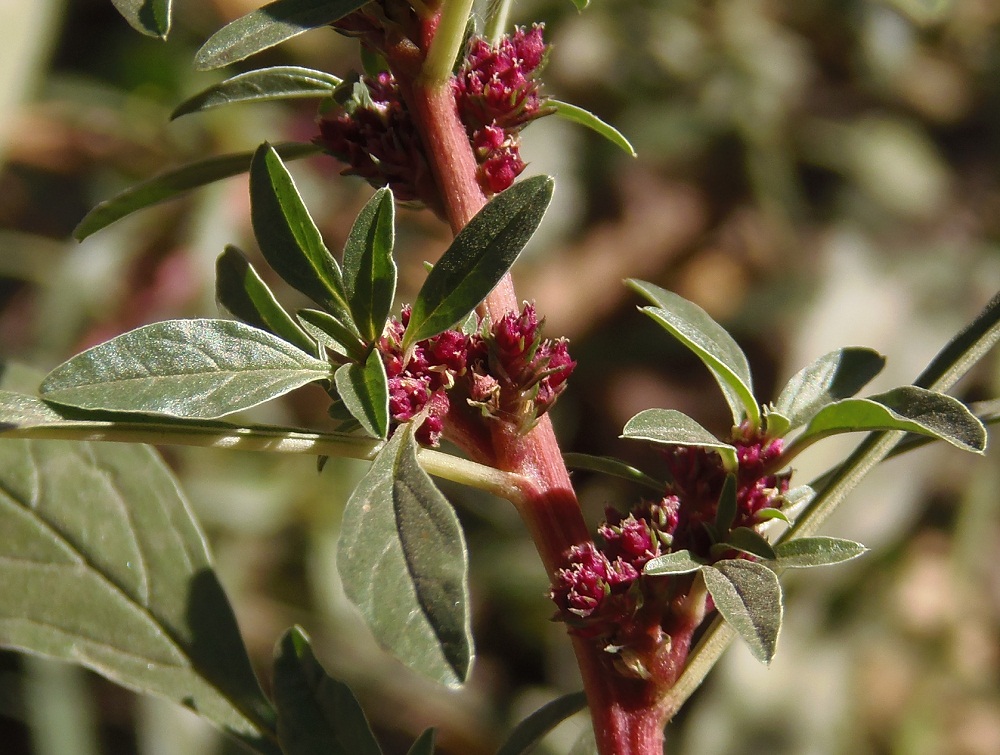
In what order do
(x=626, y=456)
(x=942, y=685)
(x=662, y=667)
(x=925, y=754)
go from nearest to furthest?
(x=662, y=667) < (x=925, y=754) < (x=942, y=685) < (x=626, y=456)

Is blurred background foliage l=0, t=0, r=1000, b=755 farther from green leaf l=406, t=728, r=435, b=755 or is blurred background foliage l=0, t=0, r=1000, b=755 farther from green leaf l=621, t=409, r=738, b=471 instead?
green leaf l=621, t=409, r=738, b=471

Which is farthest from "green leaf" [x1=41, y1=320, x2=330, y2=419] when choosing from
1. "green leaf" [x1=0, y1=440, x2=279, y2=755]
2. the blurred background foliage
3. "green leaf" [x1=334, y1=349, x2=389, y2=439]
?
the blurred background foliage

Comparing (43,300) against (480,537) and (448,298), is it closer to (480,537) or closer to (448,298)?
(480,537)

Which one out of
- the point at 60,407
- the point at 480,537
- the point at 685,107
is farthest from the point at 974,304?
the point at 60,407

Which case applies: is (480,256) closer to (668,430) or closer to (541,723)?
(668,430)

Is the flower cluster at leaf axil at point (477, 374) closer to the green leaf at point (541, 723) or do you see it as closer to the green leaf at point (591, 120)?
the green leaf at point (591, 120)

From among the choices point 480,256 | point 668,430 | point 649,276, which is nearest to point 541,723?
point 668,430

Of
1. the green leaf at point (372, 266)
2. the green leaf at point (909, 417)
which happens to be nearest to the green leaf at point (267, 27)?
the green leaf at point (372, 266)
